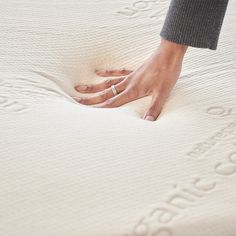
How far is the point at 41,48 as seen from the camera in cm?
125

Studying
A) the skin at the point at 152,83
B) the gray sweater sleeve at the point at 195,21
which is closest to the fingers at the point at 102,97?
the skin at the point at 152,83

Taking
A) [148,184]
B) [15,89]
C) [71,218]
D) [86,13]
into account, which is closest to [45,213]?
[71,218]

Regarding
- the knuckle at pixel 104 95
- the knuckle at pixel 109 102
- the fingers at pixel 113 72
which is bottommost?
the knuckle at pixel 109 102

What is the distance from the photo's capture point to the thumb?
110 centimetres

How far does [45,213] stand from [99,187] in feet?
0.31

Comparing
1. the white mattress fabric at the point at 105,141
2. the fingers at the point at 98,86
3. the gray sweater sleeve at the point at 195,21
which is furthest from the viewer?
the fingers at the point at 98,86

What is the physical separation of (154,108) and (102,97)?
0.12m

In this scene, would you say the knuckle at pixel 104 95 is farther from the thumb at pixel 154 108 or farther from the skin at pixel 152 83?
the thumb at pixel 154 108

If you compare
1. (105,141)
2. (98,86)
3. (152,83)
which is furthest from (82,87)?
(105,141)

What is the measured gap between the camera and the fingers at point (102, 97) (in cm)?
116

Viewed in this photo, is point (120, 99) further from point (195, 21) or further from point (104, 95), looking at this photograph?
point (195, 21)

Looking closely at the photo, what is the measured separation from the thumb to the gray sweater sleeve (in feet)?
0.40

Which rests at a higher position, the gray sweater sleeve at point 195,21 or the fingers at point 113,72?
the gray sweater sleeve at point 195,21

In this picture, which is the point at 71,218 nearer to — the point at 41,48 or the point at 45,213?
the point at 45,213
